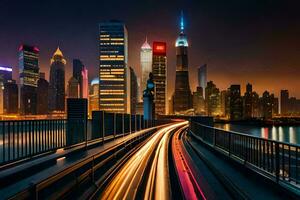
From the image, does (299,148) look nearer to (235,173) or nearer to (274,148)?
(274,148)

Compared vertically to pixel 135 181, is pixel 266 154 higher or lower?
higher

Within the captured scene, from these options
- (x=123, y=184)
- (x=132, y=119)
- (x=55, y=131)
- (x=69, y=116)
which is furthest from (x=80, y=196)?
(x=132, y=119)

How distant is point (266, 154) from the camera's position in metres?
10.6

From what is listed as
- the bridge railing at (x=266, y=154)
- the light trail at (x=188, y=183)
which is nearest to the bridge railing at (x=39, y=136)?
the light trail at (x=188, y=183)

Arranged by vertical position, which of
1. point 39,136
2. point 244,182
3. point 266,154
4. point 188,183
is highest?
point 39,136

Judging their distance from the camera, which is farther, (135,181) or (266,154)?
(135,181)

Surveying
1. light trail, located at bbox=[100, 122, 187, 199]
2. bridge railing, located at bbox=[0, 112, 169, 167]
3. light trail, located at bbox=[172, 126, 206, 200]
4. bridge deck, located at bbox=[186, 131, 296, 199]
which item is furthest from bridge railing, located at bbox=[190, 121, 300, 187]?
bridge railing, located at bbox=[0, 112, 169, 167]

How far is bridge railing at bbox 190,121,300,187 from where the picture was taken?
8711 millimetres

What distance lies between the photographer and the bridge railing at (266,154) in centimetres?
871

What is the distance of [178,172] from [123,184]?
10.1 ft

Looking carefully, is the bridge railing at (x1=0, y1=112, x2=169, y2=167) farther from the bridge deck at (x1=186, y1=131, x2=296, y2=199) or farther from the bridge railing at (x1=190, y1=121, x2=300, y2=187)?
the bridge railing at (x1=190, y1=121, x2=300, y2=187)

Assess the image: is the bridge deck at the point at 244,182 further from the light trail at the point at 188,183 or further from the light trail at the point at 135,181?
the light trail at the point at 135,181

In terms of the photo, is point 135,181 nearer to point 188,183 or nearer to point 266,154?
point 188,183

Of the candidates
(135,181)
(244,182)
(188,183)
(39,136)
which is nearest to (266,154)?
(244,182)
